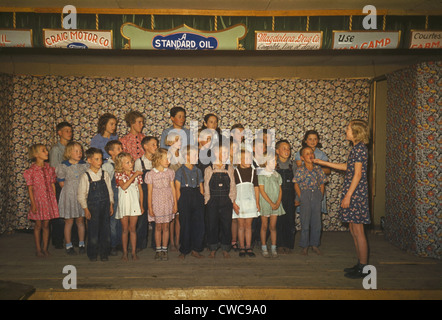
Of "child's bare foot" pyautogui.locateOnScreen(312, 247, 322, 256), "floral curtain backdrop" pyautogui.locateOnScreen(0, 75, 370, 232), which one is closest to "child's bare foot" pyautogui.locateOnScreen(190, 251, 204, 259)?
"child's bare foot" pyautogui.locateOnScreen(312, 247, 322, 256)

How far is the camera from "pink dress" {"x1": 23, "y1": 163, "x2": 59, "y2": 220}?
481cm

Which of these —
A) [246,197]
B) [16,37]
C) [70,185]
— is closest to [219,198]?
[246,197]

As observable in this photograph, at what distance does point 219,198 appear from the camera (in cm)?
486

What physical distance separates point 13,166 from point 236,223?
4.35 metres

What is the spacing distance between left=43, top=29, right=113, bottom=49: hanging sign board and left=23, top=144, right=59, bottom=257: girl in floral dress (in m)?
1.42

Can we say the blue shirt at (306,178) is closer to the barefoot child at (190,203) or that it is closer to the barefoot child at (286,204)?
the barefoot child at (286,204)

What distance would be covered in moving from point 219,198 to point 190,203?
41 cm

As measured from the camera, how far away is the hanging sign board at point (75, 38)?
4719 millimetres

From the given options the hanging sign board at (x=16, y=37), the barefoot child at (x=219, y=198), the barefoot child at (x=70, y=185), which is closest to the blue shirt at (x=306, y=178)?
the barefoot child at (x=219, y=198)

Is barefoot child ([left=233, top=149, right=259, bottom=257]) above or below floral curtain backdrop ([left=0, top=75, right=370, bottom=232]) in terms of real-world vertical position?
below

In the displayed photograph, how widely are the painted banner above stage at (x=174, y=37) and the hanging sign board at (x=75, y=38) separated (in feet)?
0.98

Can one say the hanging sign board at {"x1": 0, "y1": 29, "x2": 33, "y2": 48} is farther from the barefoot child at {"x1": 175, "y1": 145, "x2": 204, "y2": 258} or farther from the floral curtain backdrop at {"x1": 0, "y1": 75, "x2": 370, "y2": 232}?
the barefoot child at {"x1": 175, "y1": 145, "x2": 204, "y2": 258}
